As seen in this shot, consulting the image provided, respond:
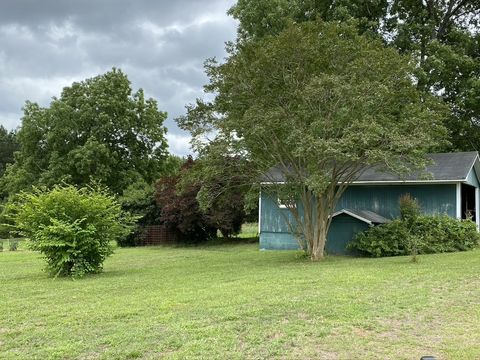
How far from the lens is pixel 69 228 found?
→ 12094 millimetres

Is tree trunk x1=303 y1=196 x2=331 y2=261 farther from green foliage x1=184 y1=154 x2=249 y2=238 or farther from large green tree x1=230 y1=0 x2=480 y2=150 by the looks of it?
large green tree x1=230 y1=0 x2=480 y2=150

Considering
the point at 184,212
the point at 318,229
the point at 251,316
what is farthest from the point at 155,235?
the point at 251,316

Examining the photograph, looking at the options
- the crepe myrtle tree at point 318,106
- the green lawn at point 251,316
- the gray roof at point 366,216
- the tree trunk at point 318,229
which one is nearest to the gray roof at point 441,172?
the gray roof at point 366,216

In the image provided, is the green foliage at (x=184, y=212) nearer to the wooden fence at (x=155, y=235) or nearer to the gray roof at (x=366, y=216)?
the wooden fence at (x=155, y=235)

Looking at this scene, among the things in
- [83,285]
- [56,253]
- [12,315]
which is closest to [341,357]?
[12,315]

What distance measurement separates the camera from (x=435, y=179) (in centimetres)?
1777

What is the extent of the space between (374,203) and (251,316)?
13.5 meters

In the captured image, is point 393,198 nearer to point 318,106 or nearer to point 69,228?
point 318,106

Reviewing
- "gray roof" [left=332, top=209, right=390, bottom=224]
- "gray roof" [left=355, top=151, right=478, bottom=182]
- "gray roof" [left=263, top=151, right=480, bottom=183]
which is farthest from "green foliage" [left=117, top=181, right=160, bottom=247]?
"gray roof" [left=355, top=151, right=478, bottom=182]

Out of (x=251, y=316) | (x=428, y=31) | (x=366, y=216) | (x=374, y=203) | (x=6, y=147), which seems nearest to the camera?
(x=251, y=316)

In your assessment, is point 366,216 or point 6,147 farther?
point 6,147

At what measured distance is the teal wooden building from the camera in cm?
1772

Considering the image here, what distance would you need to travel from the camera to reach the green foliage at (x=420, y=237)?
16.0 meters

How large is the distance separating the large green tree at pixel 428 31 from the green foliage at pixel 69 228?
14.1m
